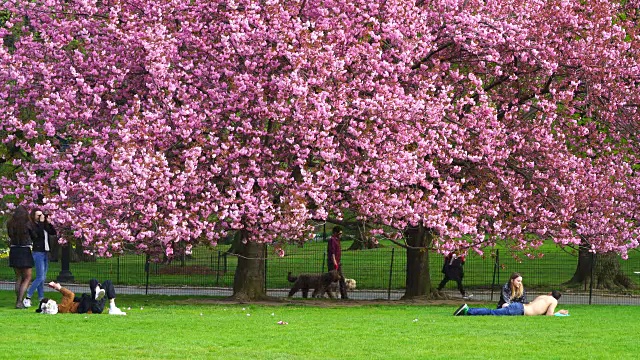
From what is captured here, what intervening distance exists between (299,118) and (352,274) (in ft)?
61.2

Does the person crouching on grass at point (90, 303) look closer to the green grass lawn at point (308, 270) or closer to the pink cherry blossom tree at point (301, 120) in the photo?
the pink cherry blossom tree at point (301, 120)

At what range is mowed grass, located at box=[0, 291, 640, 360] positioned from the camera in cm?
1535

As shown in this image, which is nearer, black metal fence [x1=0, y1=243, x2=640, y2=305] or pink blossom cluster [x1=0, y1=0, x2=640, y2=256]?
pink blossom cluster [x1=0, y1=0, x2=640, y2=256]

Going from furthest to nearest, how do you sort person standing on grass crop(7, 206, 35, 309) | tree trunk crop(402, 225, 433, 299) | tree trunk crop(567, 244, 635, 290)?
tree trunk crop(567, 244, 635, 290) < tree trunk crop(402, 225, 433, 299) < person standing on grass crop(7, 206, 35, 309)

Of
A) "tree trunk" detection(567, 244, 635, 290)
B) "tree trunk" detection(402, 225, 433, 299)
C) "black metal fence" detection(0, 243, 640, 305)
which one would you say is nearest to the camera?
"tree trunk" detection(402, 225, 433, 299)

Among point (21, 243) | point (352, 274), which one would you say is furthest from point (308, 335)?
point (352, 274)

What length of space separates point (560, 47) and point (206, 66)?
8752mm

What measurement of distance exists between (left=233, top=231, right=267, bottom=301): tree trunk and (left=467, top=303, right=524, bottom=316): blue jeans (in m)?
6.99

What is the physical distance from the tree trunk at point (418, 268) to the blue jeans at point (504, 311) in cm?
797

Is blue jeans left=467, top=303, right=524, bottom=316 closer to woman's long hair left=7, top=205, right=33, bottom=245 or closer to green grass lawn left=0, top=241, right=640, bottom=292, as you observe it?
woman's long hair left=7, top=205, right=33, bottom=245

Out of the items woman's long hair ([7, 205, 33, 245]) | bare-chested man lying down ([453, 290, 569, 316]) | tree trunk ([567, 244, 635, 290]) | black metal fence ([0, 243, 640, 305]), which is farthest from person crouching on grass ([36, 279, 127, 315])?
tree trunk ([567, 244, 635, 290])

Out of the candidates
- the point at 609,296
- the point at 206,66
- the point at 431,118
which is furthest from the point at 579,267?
the point at 206,66

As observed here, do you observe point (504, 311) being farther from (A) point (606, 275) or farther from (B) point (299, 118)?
(A) point (606, 275)

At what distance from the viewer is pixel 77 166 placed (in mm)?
25609
